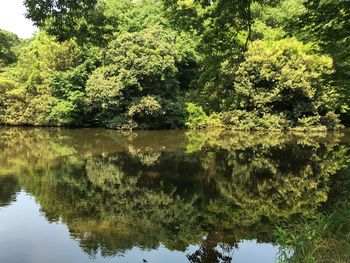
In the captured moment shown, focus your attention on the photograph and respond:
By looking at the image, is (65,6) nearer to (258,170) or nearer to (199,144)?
(258,170)

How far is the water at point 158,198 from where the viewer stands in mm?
→ 7281

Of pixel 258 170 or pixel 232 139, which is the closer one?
pixel 258 170

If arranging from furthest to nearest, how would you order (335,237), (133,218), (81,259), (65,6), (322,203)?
(322,203) < (133,218) < (65,6) < (81,259) < (335,237)

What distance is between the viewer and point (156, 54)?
26781mm

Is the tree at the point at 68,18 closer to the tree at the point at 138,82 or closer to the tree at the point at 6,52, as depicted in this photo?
the tree at the point at 138,82

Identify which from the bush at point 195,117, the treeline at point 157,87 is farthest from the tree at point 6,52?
the bush at point 195,117

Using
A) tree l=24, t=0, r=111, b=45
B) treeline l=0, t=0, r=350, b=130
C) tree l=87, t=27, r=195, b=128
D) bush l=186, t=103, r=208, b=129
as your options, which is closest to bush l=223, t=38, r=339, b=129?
treeline l=0, t=0, r=350, b=130

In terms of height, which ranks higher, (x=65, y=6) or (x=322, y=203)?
(x=65, y=6)

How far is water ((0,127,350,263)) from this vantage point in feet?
23.9

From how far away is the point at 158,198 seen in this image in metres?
10.5

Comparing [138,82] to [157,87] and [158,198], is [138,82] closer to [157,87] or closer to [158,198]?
[157,87]

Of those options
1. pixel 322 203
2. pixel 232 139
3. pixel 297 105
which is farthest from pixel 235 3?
pixel 297 105

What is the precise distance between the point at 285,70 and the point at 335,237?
2242 cm

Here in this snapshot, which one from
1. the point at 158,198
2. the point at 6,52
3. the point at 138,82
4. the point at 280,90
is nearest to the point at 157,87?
the point at 138,82
